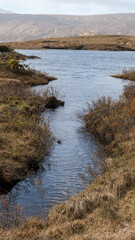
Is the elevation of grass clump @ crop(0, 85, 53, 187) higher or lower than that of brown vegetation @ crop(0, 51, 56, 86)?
lower

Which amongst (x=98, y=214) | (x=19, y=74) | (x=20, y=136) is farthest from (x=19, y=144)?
(x=19, y=74)

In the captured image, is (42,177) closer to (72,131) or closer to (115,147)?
(115,147)

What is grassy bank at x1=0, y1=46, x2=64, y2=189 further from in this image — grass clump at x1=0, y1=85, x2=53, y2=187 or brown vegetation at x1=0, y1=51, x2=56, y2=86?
brown vegetation at x1=0, y1=51, x2=56, y2=86

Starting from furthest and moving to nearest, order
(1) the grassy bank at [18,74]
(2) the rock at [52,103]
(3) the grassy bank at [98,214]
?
(1) the grassy bank at [18,74] → (2) the rock at [52,103] → (3) the grassy bank at [98,214]

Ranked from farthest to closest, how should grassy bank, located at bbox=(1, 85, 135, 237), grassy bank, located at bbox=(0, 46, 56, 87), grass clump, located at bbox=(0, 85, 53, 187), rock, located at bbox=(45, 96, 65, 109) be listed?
1. grassy bank, located at bbox=(0, 46, 56, 87)
2. rock, located at bbox=(45, 96, 65, 109)
3. grass clump, located at bbox=(0, 85, 53, 187)
4. grassy bank, located at bbox=(1, 85, 135, 237)

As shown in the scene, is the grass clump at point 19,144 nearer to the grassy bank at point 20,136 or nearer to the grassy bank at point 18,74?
the grassy bank at point 20,136

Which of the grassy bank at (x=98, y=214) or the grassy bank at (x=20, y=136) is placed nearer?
the grassy bank at (x=98, y=214)

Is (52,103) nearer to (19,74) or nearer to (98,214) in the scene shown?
(19,74)

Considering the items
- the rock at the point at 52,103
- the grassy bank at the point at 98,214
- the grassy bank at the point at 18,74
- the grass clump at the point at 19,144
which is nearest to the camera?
the grassy bank at the point at 98,214

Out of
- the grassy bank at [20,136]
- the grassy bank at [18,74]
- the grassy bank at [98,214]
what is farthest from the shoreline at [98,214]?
the grassy bank at [18,74]

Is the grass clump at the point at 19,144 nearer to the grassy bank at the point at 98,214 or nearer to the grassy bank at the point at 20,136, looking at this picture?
the grassy bank at the point at 20,136

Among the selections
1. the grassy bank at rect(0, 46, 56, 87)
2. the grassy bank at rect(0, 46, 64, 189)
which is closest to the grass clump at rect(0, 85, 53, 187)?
the grassy bank at rect(0, 46, 64, 189)

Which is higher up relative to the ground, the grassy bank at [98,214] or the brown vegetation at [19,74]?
the brown vegetation at [19,74]

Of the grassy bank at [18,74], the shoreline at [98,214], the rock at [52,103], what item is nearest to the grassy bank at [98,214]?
the shoreline at [98,214]
